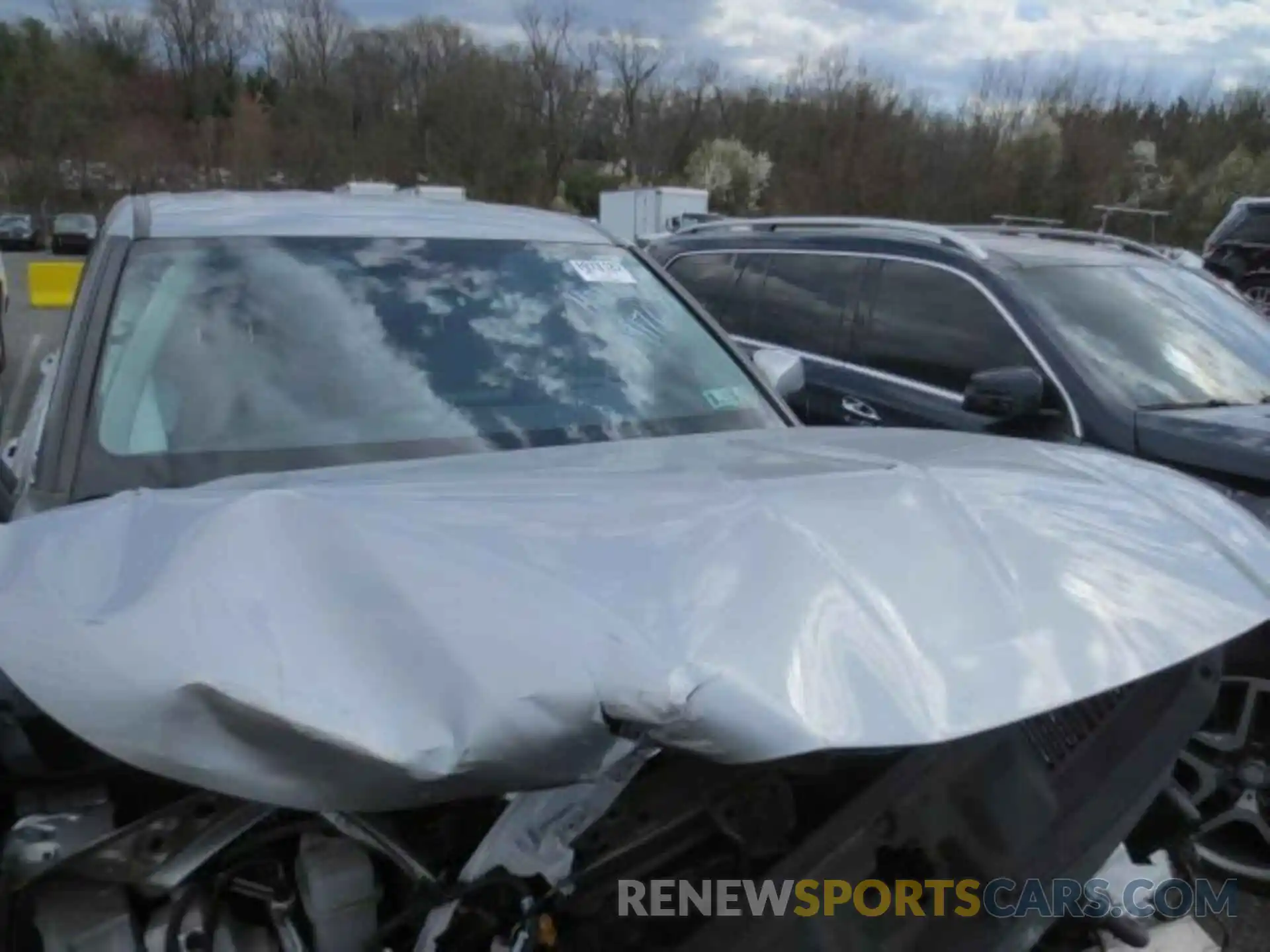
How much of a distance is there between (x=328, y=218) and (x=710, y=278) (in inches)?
139

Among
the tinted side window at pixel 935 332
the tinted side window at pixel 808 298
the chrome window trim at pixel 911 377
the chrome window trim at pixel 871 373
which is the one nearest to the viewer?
the chrome window trim at pixel 911 377

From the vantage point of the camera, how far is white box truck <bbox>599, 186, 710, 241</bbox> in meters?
23.8

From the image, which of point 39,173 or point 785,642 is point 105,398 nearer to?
point 785,642

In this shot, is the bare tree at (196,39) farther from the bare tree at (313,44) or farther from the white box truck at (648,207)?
the white box truck at (648,207)

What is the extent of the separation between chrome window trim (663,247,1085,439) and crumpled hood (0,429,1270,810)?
97.6 inches

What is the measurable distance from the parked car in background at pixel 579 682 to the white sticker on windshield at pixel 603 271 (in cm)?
102

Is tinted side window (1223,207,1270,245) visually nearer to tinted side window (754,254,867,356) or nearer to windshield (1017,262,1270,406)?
windshield (1017,262,1270,406)

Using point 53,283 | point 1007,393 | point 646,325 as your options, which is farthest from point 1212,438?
point 53,283

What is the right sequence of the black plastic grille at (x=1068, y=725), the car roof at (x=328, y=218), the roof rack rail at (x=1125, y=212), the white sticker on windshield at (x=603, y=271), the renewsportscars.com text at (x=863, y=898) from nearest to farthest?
the renewsportscars.com text at (x=863, y=898)
the black plastic grille at (x=1068, y=725)
the car roof at (x=328, y=218)
the white sticker on windshield at (x=603, y=271)
the roof rack rail at (x=1125, y=212)

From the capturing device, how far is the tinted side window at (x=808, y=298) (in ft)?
17.6

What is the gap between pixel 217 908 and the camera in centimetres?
169

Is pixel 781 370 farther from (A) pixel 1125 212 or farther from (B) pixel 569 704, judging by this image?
(A) pixel 1125 212

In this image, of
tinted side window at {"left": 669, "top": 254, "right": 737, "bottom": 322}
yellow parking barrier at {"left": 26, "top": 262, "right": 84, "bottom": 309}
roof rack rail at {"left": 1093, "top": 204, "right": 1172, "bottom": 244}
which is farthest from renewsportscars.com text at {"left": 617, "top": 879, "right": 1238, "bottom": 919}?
yellow parking barrier at {"left": 26, "top": 262, "right": 84, "bottom": 309}

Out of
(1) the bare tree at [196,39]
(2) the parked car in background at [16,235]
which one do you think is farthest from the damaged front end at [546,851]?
(1) the bare tree at [196,39]
